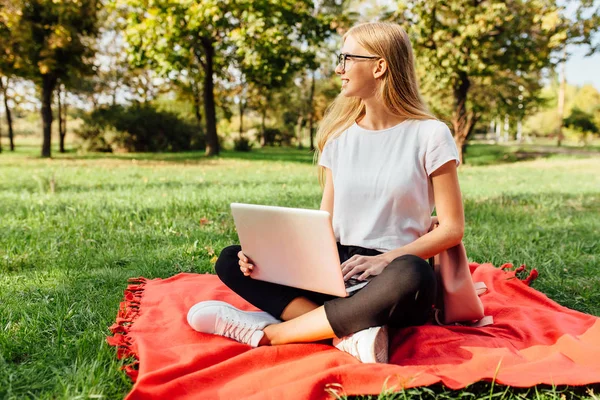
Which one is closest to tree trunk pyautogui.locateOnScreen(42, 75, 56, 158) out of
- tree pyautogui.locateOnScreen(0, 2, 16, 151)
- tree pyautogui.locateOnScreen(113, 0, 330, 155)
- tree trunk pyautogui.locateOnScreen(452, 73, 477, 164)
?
tree pyautogui.locateOnScreen(0, 2, 16, 151)

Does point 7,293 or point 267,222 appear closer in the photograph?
point 267,222

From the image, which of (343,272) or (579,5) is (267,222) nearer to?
(343,272)

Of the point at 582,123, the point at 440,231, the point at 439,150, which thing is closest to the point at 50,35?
the point at 439,150

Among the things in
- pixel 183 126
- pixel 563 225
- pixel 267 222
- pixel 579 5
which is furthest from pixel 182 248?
pixel 183 126

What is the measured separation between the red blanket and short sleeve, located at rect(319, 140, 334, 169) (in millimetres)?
916

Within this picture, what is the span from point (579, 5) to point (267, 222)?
1776 centimetres

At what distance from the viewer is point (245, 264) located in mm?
2377

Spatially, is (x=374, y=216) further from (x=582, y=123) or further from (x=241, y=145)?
(x=582, y=123)

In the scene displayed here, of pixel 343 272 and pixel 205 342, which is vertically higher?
pixel 343 272

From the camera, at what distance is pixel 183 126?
23.6 meters

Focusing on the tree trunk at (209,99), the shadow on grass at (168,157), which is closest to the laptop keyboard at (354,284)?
the shadow on grass at (168,157)

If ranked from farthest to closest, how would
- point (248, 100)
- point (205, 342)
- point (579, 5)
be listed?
1. point (248, 100)
2. point (579, 5)
3. point (205, 342)

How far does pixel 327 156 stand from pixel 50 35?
51.5 ft

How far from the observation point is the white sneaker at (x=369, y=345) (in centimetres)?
208
